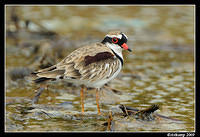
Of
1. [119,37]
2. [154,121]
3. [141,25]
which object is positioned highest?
[141,25]

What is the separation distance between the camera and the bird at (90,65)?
716cm

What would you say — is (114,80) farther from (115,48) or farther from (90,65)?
(90,65)

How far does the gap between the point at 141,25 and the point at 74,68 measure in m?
8.77

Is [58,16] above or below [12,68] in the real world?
above

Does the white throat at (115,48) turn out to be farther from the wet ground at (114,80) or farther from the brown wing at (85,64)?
the wet ground at (114,80)

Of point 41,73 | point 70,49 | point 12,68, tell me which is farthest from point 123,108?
point 70,49

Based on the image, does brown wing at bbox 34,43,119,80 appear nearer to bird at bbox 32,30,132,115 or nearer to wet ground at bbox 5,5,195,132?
bird at bbox 32,30,132,115

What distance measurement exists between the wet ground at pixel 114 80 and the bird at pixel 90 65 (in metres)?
0.70

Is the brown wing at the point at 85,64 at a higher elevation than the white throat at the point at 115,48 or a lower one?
lower

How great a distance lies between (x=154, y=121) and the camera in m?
7.24

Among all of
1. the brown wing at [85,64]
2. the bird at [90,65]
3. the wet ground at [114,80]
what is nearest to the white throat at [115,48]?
the bird at [90,65]

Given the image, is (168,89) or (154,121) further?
(168,89)

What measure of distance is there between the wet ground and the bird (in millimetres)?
698

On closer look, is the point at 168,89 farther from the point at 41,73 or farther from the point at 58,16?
the point at 58,16
